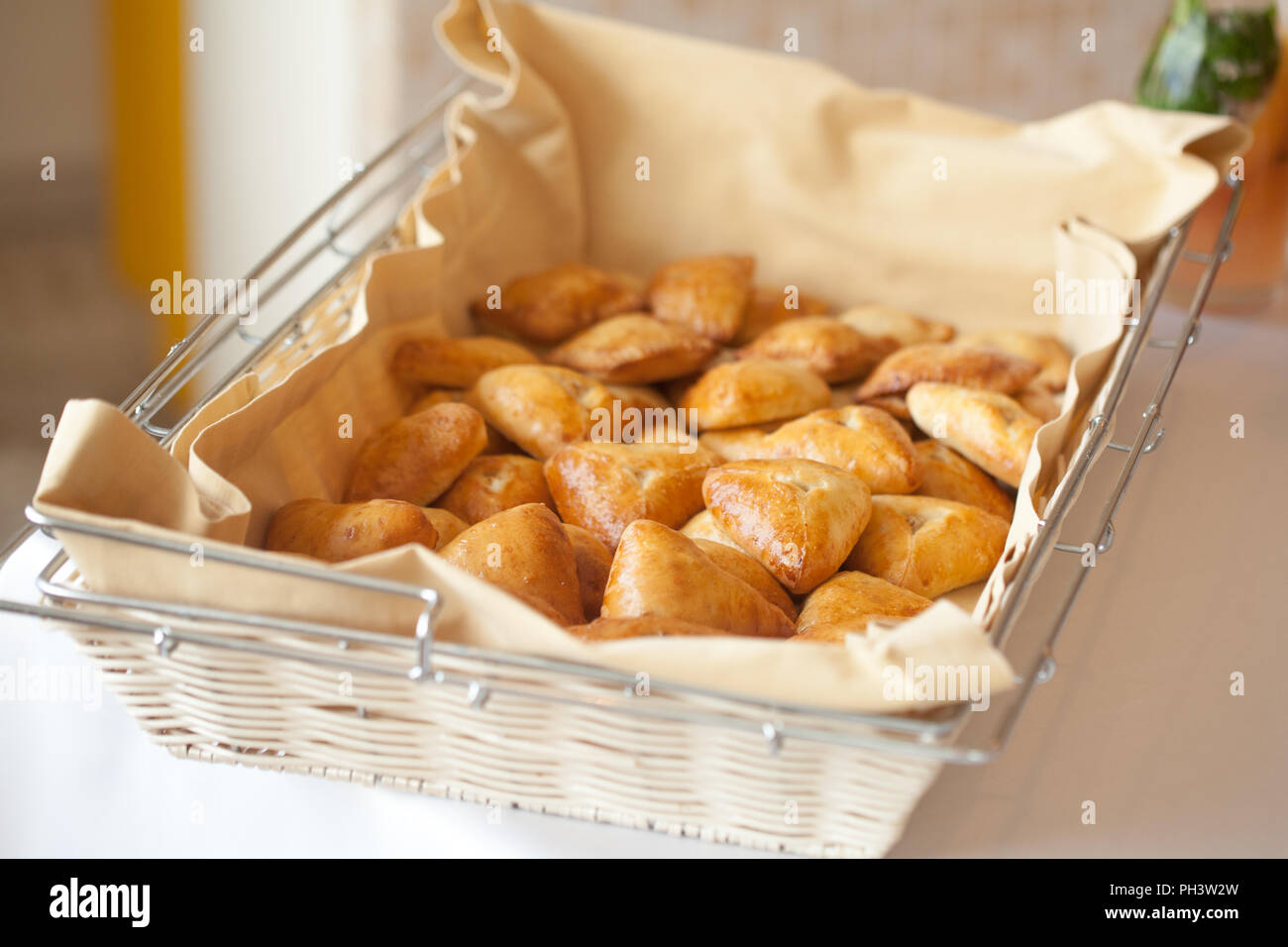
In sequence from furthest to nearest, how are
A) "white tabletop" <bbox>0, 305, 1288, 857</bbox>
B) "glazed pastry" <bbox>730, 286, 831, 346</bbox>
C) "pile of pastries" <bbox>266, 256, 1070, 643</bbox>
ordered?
"glazed pastry" <bbox>730, 286, 831, 346</bbox> → "pile of pastries" <bbox>266, 256, 1070, 643</bbox> → "white tabletop" <bbox>0, 305, 1288, 857</bbox>

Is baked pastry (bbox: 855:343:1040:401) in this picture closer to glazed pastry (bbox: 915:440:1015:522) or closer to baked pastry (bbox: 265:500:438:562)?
glazed pastry (bbox: 915:440:1015:522)

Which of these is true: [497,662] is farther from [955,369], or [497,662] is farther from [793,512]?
[955,369]

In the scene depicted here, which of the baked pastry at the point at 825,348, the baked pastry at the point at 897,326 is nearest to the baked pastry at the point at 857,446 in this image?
the baked pastry at the point at 825,348

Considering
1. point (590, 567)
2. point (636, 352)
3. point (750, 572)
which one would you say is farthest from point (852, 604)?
point (636, 352)

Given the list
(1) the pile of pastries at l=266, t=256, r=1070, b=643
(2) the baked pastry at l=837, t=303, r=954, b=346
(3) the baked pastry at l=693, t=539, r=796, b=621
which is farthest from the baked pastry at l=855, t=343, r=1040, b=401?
(3) the baked pastry at l=693, t=539, r=796, b=621

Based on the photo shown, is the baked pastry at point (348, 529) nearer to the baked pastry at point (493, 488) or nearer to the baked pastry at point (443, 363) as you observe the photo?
the baked pastry at point (493, 488)

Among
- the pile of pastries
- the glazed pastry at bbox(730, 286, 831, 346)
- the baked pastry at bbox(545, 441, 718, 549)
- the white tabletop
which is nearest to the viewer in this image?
the white tabletop
